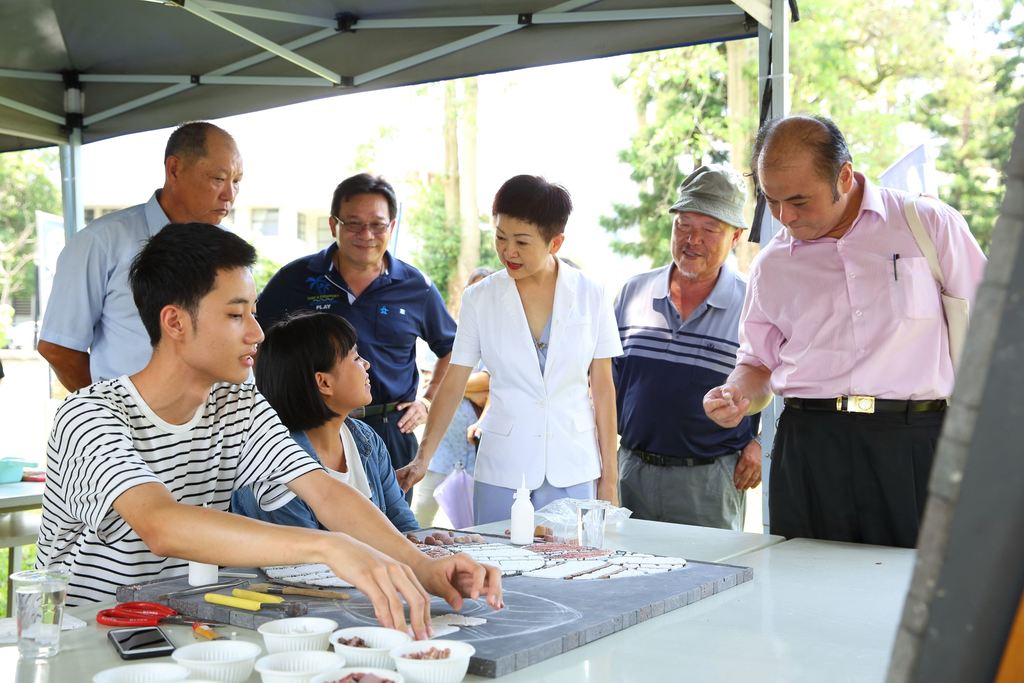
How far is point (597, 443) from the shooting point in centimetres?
348

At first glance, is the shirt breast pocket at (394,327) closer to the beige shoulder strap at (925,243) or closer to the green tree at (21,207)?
the beige shoulder strap at (925,243)

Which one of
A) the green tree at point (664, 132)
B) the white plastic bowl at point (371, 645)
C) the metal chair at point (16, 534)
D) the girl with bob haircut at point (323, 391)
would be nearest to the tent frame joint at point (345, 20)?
the girl with bob haircut at point (323, 391)

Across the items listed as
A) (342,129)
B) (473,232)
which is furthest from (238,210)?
(473,232)

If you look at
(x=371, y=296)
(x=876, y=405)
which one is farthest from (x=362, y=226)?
(x=876, y=405)

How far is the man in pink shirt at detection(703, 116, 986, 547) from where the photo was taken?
273 centimetres

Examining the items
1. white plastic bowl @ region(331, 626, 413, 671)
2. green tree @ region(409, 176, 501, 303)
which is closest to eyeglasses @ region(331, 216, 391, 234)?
white plastic bowl @ region(331, 626, 413, 671)

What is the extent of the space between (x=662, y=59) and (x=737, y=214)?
1192cm

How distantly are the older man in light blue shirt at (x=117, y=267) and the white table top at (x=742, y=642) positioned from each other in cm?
161

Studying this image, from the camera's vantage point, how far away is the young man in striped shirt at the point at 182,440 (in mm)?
1995

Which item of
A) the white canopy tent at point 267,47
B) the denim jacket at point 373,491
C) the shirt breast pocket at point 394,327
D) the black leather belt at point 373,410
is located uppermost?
the white canopy tent at point 267,47

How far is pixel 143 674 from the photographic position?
138cm

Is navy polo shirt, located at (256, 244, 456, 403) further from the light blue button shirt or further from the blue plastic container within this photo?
the blue plastic container

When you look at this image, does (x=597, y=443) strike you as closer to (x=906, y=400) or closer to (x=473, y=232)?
(x=906, y=400)

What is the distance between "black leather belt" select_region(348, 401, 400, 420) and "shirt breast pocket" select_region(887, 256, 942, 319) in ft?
5.95
